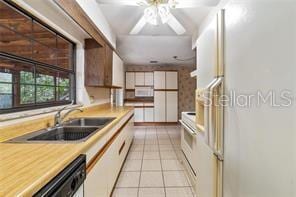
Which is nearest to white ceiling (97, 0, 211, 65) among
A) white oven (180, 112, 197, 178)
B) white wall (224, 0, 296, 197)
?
white oven (180, 112, 197, 178)

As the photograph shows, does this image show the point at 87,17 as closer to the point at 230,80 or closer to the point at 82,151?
the point at 82,151

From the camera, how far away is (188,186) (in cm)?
252

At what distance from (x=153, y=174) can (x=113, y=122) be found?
1.18 metres

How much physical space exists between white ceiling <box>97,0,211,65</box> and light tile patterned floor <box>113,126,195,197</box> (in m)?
2.26

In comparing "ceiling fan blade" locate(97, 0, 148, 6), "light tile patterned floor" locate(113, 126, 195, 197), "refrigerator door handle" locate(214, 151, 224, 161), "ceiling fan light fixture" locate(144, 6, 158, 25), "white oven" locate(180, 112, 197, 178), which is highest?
"ceiling fan blade" locate(97, 0, 148, 6)

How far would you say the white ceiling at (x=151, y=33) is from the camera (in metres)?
2.90

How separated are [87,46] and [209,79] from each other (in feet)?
7.31

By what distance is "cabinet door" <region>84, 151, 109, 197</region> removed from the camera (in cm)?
133

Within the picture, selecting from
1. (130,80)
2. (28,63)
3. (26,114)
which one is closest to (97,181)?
(26,114)

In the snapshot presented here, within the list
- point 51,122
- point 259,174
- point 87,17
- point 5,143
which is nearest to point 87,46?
point 87,17

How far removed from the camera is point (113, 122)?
7.23 ft

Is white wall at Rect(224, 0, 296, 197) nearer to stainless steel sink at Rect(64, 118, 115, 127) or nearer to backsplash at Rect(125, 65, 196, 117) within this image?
stainless steel sink at Rect(64, 118, 115, 127)

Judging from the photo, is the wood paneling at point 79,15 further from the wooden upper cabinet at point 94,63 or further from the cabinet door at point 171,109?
the cabinet door at point 171,109

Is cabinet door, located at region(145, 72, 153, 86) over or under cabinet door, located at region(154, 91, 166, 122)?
over
